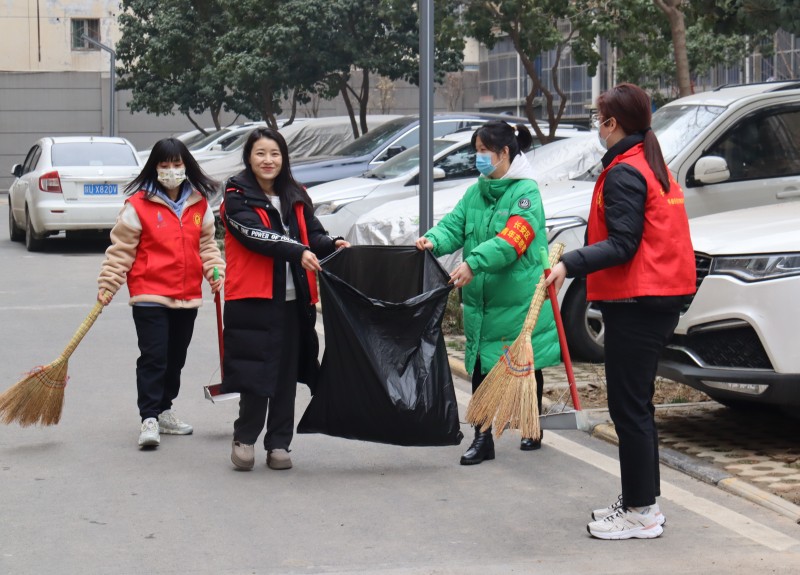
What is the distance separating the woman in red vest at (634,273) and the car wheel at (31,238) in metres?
13.9

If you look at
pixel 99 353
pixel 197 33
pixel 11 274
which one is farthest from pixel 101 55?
pixel 99 353

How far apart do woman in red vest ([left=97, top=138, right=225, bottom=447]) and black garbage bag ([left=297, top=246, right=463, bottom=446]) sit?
93 cm

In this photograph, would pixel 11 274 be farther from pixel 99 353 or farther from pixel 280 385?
pixel 280 385

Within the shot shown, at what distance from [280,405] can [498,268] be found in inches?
48.8

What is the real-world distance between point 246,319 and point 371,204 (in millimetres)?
8247

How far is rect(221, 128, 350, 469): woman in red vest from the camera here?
612 cm

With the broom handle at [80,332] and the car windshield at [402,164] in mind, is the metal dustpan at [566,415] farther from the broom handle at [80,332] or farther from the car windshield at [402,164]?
the car windshield at [402,164]

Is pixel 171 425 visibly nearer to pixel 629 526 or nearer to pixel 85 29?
pixel 629 526

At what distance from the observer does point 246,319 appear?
6.15 m

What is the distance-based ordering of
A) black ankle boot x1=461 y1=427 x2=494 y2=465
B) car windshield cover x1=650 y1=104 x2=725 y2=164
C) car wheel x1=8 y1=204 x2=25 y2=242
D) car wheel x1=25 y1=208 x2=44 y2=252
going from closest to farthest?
black ankle boot x1=461 y1=427 x2=494 y2=465
car windshield cover x1=650 y1=104 x2=725 y2=164
car wheel x1=25 y1=208 x2=44 y2=252
car wheel x1=8 y1=204 x2=25 y2=242

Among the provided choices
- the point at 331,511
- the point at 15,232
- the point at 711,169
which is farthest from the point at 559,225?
the point at 15,232

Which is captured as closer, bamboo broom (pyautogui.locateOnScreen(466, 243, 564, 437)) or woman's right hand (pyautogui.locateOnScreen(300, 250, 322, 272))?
bamboo broom (pyautogui.locateOnScreen(466, 243, 564, 437))

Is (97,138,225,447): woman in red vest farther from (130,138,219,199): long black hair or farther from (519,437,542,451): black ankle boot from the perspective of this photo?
(519,437,542,451): black ankle boot

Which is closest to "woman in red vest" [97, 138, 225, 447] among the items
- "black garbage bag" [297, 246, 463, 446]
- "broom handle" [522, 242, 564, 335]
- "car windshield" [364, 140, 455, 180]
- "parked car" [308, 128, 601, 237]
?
"black garbage bag" [297, 246, 463, 446]
